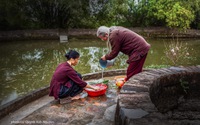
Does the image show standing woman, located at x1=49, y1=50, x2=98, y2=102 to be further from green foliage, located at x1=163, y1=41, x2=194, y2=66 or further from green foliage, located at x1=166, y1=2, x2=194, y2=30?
green foliage, located at x1=166, y1=2, x2=194, y2=30

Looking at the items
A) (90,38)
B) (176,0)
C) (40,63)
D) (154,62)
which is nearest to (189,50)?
(154,62)

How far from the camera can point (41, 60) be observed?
1066 cm

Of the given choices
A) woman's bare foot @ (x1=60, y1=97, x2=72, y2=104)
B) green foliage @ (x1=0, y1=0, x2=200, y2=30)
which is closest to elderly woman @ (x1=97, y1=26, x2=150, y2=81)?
woman's bare foot @ (x1=60, y1=97, x2=72, y2=104)

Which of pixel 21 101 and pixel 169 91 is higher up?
pixel 169 91

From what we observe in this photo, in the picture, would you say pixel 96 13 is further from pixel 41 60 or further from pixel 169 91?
pixel 169 91

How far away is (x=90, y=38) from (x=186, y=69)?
13374mm

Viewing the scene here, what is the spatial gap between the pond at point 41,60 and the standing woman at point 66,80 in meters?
2.36

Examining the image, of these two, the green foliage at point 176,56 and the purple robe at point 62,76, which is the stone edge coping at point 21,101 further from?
the green foliage at point 176,56

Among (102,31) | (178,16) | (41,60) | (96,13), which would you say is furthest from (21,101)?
(96,13)

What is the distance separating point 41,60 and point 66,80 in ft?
21.4

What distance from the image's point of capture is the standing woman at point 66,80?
172 inches

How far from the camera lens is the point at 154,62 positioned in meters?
10.6

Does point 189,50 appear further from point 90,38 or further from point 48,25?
point 48,25

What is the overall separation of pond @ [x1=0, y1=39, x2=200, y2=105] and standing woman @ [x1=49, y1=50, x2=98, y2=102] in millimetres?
2358
